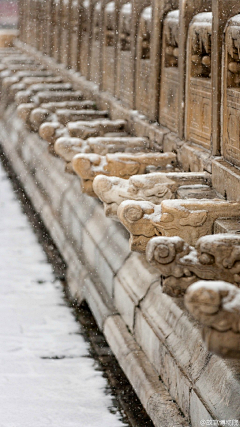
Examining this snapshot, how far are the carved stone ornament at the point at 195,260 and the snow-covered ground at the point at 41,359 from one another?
1309 millimetres

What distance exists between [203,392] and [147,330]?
1138mm

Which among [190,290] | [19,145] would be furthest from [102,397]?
[19,145]

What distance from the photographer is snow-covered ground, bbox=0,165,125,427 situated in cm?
458

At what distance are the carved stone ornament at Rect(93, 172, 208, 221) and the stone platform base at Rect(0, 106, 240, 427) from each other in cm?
48

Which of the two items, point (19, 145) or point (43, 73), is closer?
point (19, 145)

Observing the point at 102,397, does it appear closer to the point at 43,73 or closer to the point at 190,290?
the point at 190,290

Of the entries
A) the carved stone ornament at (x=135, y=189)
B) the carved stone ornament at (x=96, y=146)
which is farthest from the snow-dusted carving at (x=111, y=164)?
the carved stone ornament at (x=96, y=146)

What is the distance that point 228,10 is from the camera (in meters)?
5.01

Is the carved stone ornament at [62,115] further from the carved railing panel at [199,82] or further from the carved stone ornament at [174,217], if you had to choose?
the carved stone ornament at [174,217]

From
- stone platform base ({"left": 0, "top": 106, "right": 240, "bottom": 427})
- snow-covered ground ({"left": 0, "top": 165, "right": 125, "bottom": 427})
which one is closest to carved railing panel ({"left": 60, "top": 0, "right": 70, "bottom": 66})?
stone platform base ({"left": 0, "top": 106, "right": 240, "bottom": 427})

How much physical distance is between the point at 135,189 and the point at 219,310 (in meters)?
2.31

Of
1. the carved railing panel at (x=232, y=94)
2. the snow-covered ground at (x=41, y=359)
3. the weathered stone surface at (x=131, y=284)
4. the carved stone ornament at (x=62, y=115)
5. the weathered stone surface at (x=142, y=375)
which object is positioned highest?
the carved railing panel at (x=232, y=94)

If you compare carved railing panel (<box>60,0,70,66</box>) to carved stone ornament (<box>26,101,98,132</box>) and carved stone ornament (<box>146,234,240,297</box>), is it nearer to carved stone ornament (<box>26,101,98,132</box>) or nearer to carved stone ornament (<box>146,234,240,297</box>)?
carved stone ornament (<box>26,101,98,132</box>)

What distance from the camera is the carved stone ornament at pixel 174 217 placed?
Result: 4.39 metres
